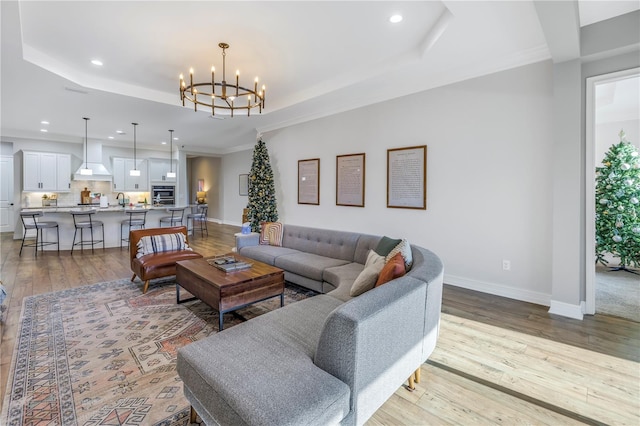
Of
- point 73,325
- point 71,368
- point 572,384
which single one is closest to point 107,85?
point 73,325

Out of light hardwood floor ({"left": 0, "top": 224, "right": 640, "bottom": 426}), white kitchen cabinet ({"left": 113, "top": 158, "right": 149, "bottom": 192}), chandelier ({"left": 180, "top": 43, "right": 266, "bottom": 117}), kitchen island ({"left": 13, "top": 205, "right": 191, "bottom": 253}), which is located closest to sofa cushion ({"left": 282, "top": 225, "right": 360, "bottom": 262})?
light hardwood floor ({"left": 0, "top": 224, "right": 640, "bottom": 426})

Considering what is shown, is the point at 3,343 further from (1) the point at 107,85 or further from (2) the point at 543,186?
(2) the point at 543,186

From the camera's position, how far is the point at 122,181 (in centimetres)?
947

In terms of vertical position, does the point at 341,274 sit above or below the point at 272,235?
below

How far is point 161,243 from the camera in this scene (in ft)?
14.5

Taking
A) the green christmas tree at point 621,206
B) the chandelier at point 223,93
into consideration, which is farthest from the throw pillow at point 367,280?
the green christmas tree at point 621,206

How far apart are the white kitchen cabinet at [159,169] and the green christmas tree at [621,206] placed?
11.1 m

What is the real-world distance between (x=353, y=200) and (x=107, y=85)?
4.45m

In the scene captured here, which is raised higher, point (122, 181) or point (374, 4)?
point (374, 4)

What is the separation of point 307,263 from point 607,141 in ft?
21.2

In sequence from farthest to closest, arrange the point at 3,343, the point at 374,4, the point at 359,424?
the point at 374,4
the point at 3,343
the point at 359,424

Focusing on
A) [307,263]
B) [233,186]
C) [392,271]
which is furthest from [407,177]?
[233,186]

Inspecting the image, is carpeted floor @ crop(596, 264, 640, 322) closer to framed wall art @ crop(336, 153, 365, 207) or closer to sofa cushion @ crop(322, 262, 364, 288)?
sofa cushion @ crop(322, 262, 364, 288)

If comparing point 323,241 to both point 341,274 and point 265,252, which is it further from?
point 341,274
